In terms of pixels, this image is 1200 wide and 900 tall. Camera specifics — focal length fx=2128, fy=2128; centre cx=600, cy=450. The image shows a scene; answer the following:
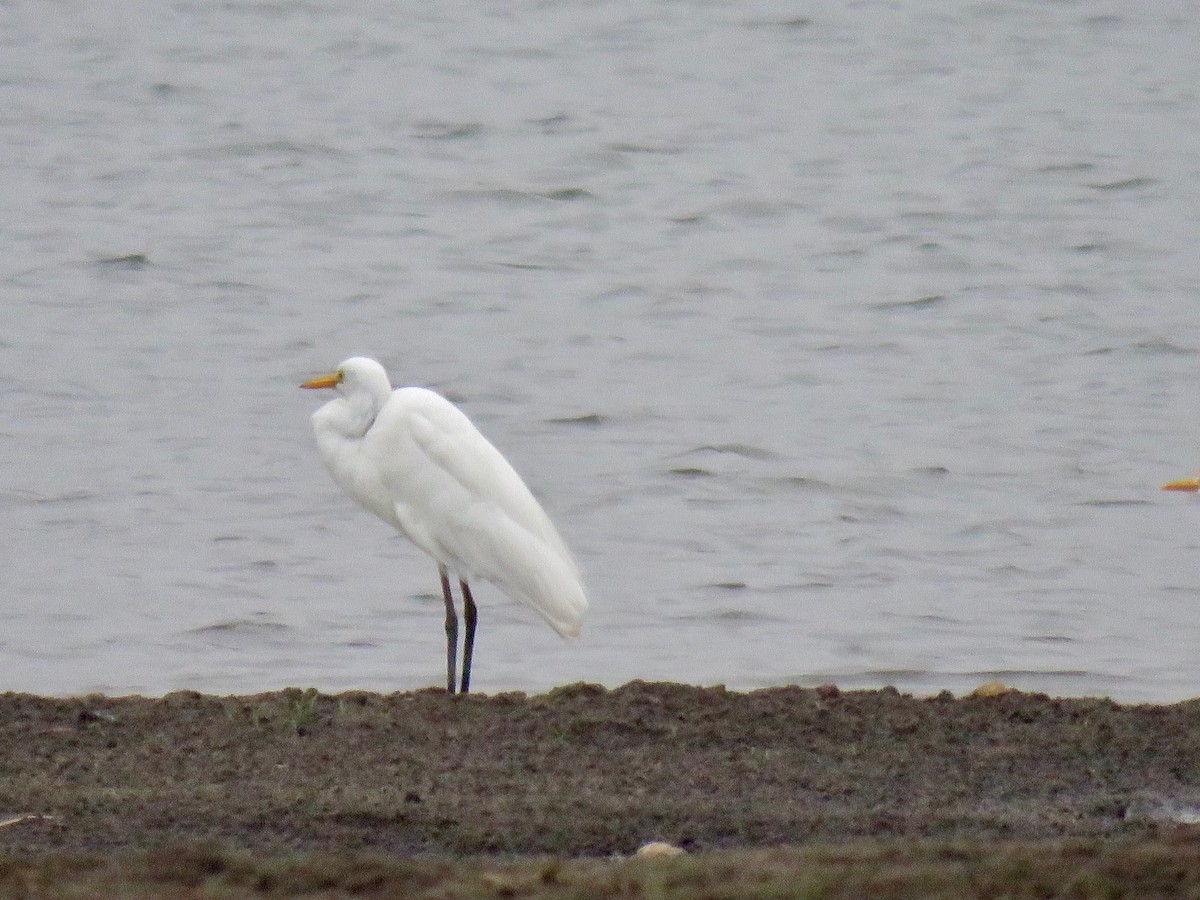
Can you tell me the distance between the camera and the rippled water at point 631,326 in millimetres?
9297

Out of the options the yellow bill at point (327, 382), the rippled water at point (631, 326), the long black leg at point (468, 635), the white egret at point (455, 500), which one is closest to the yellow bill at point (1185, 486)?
the rippled water at point (631, 326)

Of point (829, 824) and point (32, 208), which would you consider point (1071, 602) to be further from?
point (32, 208)

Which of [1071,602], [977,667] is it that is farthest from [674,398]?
[977,667]

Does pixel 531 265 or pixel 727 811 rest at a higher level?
pixel 727 811

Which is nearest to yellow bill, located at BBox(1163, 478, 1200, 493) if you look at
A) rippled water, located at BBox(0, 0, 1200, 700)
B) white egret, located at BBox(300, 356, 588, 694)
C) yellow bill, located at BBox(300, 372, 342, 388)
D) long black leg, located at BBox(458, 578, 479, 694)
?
rippled water, located at BBox(0, 0, 1200, 700)

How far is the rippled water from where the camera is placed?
9.30m

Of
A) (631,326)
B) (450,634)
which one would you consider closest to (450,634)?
(450,634)

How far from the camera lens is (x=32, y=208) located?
1764 centimetres

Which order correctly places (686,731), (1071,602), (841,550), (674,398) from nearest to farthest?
(686,731) < (1071,602) < (841,550) < (674,398)

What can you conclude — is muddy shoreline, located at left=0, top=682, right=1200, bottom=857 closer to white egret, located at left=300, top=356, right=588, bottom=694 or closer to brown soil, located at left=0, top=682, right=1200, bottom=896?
brown soil, located at left=0, top=682, right=1200, bottom=896

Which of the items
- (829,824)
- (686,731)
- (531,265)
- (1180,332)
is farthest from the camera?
(531,265)

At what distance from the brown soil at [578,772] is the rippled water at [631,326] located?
186 centimetres

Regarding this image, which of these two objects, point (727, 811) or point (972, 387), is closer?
point (727, 811)

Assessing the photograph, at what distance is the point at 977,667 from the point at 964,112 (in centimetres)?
1320
